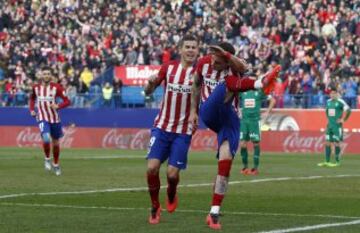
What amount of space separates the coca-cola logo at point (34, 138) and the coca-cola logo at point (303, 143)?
27.2ft

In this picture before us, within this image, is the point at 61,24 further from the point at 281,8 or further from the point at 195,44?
the point at 195,44

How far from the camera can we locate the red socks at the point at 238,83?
1356 centimetres

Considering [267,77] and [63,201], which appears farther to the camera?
[63,201]

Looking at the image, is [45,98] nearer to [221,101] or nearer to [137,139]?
[221,101]

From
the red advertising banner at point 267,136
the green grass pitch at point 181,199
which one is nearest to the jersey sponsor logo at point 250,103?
the green grass pitch at point 181,199

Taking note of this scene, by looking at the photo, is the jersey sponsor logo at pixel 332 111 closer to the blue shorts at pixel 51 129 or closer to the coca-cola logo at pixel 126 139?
the blue shorts at pixel 51 129

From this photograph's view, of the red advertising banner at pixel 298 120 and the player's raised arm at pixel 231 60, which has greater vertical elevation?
the player's raised arm at pixel 231 60

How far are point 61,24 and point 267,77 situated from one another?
37.7 meters

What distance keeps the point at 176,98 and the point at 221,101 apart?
0.87m

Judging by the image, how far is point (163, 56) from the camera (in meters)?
45.3

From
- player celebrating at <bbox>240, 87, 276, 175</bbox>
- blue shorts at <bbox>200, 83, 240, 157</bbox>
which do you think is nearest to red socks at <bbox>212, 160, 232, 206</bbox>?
blue shorts at <bbox>200, 83, 240, 157</bbox>

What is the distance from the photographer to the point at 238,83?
13.8 metres

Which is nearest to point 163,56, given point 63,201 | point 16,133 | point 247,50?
point 247,50

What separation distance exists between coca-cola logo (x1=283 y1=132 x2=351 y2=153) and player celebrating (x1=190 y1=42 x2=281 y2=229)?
80.7 ft
